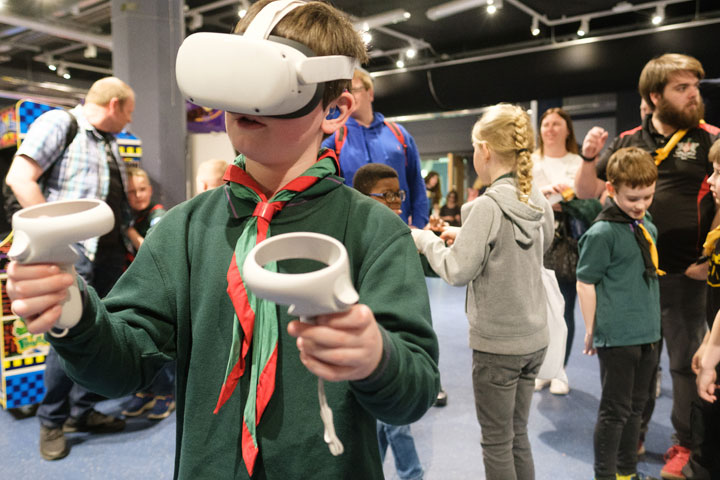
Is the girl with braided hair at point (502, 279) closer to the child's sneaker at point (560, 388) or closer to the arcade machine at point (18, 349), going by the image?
the child's sneaker at point (560, 388)

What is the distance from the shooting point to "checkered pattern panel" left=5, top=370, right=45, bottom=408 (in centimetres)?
273

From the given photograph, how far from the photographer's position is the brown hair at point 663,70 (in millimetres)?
2080

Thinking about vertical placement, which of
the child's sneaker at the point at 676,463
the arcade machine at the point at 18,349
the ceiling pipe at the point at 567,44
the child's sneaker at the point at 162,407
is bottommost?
the child's sneaker at the point at 162,407

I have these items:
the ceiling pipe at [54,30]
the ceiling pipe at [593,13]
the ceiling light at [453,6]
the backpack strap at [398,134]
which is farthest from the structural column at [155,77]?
the ceiling pipe at [593,13]

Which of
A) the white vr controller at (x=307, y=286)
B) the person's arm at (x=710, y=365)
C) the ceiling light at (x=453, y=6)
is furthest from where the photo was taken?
the ceiling light at (x=453, y=6)

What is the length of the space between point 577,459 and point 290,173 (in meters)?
2.10

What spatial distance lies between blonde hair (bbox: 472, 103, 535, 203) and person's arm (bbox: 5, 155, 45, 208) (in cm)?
182

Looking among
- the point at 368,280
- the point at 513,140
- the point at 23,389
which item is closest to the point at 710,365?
the point at 513,140

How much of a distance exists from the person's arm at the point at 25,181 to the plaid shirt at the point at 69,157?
1.2 inches

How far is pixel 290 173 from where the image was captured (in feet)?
2.65

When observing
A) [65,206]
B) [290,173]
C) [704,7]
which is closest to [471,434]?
[290,173]

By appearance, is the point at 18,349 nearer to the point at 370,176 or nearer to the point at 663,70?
the point at 370,176

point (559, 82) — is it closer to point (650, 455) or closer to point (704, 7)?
point (704, 7)

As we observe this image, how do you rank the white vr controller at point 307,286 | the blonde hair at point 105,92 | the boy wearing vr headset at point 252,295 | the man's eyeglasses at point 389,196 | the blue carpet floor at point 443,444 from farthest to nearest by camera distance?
1. the blonde hair at point 105,92
2. the blue carpet floor at point 443,444
3. the man's eyeglasses at point 389,196
4. the boy wearing vr headset at point 252,295
5. the white vr controller at point 307,286
